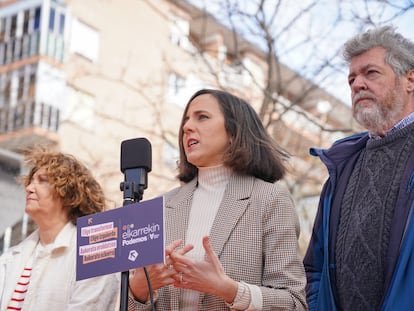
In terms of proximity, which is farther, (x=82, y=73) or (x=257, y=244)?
(x=82, y=73)

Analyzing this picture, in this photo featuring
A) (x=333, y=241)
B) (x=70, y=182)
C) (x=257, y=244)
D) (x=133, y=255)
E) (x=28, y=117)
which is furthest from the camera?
(x=28, y=117)

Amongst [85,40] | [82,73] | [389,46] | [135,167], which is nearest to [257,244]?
[135,167]

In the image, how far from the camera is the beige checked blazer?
3.38 metres

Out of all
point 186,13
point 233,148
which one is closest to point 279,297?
point 233,148

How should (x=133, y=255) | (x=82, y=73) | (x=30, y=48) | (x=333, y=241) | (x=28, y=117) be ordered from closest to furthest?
(x=133, y=255), (x=333, y=241), (x=82, y=73), (x=28, y=117), (x=30, y=48)

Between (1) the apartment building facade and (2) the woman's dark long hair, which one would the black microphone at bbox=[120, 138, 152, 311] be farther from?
(1) the apartment building facade

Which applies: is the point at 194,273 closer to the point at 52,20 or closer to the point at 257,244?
the point at 257,244

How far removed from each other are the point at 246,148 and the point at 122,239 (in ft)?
3.66

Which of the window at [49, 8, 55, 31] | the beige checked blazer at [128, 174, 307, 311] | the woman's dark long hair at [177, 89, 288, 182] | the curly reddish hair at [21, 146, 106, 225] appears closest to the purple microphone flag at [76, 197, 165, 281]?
the beige checked blazer at [128, 174, 307, 311]

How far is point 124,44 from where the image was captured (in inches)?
866

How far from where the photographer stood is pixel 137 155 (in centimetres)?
314

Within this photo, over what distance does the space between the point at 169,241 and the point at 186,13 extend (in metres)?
8.16

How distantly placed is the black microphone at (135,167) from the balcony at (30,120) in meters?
15.7

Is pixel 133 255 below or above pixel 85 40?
below
